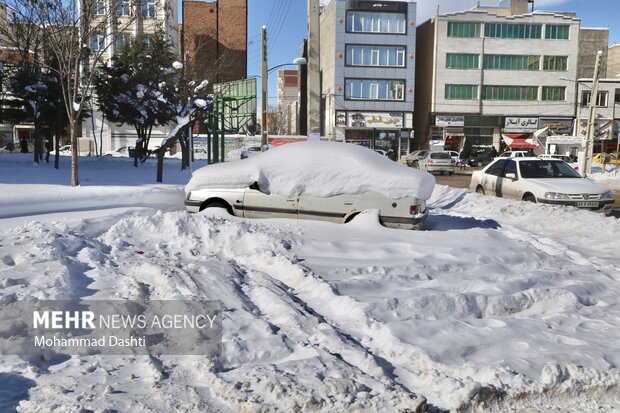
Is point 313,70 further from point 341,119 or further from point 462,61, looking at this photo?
point 462,61

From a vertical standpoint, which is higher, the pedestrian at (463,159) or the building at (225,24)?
the building at (225,24)

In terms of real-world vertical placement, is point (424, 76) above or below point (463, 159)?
above

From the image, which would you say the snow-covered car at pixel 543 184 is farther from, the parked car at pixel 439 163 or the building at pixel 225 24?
the building at pixel 225 24

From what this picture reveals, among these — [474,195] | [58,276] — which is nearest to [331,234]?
[58,276]

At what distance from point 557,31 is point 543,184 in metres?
49.8

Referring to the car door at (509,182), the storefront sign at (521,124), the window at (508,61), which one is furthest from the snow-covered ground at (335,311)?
the window at (508,61)

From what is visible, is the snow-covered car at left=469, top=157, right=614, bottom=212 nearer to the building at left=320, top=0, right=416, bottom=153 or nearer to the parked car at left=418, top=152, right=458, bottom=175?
the parked car at left=418, top=152, right=458, bottom=175

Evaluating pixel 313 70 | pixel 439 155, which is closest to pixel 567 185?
pixel 313 70

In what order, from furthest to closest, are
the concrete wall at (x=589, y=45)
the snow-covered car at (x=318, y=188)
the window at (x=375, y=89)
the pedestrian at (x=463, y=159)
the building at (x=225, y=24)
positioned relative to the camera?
the building at (x=225, y=24), the concrete wall at (x=589, y=45), the window at (x=375, y=89), the pedestrian at (x=463, y=159), the snow-covered car at (x=318, y=188)

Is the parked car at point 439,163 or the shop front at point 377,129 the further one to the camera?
the shop front at point 377,129

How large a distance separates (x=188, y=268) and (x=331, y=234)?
99.7 inches

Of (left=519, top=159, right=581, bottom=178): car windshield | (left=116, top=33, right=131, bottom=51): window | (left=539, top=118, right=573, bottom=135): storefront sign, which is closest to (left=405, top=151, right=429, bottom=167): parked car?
(left=539, top=118, right=573, bottom=135): storefront sign

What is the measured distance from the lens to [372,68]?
5400 cm

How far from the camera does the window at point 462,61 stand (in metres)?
54.2
